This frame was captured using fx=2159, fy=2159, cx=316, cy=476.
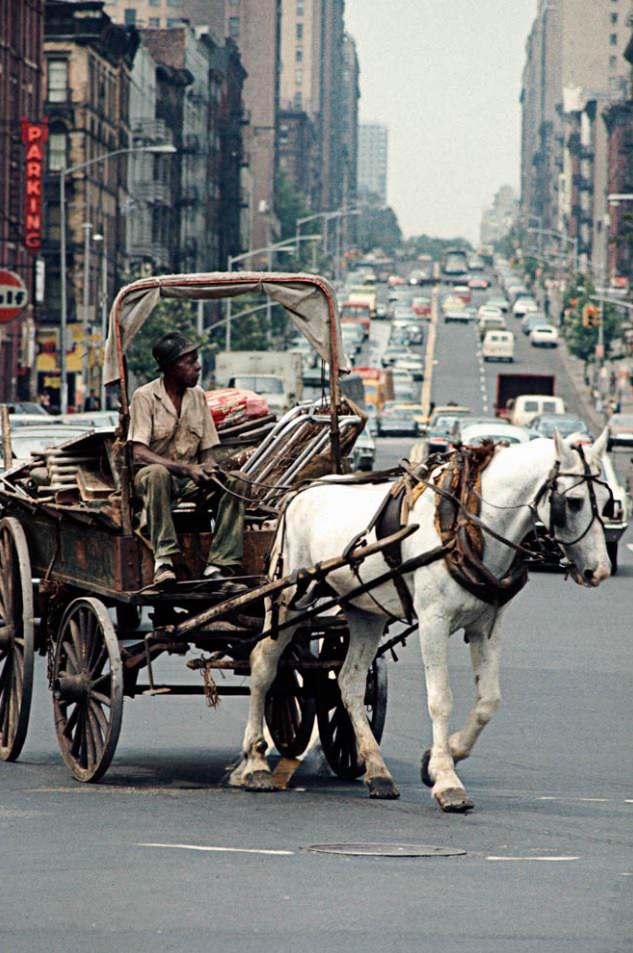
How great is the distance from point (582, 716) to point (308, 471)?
3851mm

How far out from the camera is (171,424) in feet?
40.5

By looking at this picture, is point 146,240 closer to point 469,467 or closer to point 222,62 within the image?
point 222,62

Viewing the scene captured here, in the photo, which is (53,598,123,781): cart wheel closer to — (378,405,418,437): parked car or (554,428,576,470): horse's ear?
(554,428,576,470): horse's ear

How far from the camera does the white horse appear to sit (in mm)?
10742

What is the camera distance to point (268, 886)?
8.85 meters

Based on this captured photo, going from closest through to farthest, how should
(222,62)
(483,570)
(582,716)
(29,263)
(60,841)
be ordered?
(60,841) → (483,570) → (582,716) → (29,263) → (222,62)

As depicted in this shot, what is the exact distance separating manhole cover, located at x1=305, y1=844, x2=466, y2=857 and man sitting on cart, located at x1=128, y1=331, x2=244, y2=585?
2482mm

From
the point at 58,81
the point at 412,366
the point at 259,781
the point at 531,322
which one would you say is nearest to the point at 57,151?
the point at 58,81

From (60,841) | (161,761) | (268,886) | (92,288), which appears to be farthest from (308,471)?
(92,288)

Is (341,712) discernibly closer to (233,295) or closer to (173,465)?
(173,465)

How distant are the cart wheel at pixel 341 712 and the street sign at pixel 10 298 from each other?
61.0 feet

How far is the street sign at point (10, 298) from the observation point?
30594mm

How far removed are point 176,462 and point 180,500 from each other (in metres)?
0.37

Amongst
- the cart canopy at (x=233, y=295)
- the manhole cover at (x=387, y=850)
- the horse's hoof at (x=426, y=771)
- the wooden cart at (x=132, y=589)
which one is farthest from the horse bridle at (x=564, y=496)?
the cart canopy at (x=233, y=295)
